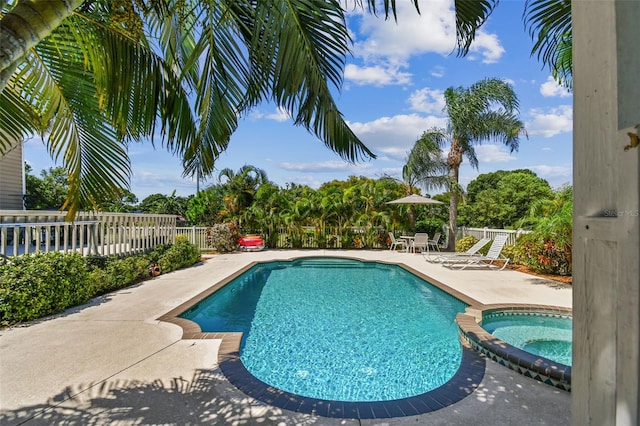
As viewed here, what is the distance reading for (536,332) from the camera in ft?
17.8

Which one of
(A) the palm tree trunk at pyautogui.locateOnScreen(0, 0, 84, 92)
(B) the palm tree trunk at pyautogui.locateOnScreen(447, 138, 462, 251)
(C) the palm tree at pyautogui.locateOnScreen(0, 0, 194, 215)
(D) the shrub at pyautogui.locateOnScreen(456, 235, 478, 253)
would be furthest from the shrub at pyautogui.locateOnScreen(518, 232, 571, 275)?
(A) the palm tree trunk at pyautogui.locateOnScreen(0, 0, 84, 92)

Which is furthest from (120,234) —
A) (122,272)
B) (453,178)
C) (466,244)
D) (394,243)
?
(453,178)

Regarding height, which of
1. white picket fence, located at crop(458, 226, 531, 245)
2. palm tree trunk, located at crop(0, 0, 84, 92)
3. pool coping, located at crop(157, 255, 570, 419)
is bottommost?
pool coping, located at crop(157, 255, 570, 419)

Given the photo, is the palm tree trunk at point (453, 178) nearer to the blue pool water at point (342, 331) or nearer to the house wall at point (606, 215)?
the blue pool water at point (342, 331)

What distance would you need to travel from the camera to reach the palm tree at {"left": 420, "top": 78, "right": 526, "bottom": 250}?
44.2 ft

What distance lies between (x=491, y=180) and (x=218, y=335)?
39436 millimetres

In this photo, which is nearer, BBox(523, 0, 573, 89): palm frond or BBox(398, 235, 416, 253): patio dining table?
BBox(523, 0, 573, 89): palm frond

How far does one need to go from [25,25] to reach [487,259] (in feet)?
38.3

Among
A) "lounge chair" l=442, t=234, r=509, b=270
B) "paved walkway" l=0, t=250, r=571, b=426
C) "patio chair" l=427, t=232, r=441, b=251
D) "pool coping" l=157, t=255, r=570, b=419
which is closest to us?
"paved walkway" l=0, t=250, r=571, b=426

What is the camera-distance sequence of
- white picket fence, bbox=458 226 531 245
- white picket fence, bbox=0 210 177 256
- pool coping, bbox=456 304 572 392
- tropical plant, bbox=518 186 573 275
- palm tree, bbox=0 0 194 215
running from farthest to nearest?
white picket fence, bbox=458 226 531 245, tropical plant, bbox=518 186 573 275, white picket fence, bbox=0 210 177 256, pool coping, bbox=456 304 572 392, palm tree, bbox=0 0 194 215

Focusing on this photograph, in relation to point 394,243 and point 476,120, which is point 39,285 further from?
point 476,120

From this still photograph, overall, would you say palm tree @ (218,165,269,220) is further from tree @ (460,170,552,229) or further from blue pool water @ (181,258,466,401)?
tree @ (460,170,552,229)

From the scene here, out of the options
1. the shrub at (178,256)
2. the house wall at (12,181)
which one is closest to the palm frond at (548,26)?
the shrub at (178,256)

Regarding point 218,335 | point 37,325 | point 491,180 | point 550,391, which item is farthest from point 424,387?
point 491,180
